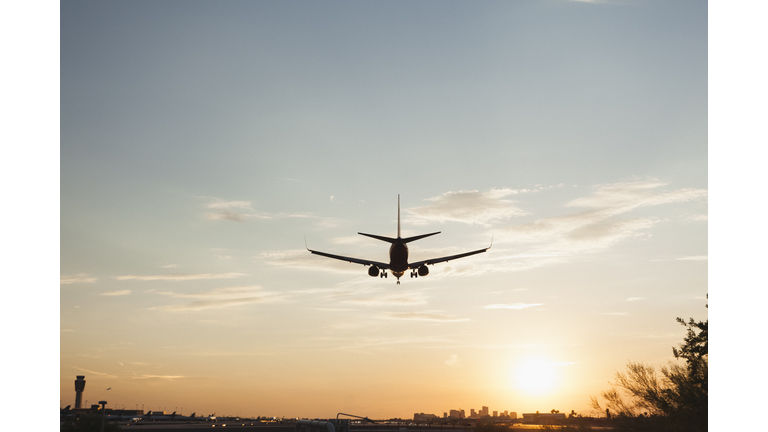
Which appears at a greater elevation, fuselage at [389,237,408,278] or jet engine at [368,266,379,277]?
fuselage at [389,237,408,278]

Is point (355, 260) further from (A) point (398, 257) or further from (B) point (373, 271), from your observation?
(A) point (398, 257)

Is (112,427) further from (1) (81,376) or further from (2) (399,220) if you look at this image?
(2) (399,220)

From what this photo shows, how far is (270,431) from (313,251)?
393ft

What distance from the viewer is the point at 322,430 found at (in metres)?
89.0

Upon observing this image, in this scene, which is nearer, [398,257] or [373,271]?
[398,257]

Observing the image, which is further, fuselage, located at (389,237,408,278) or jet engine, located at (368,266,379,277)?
jet engine, located at (368,266,379,277)

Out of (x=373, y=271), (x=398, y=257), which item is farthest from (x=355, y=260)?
(x=398, y=257)

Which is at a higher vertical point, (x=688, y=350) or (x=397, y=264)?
(x=397, y=264)

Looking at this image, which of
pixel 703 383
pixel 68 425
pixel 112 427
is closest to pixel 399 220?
pixel 703 383

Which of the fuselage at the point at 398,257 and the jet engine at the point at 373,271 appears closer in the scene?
the fuselage at the point at 398,257

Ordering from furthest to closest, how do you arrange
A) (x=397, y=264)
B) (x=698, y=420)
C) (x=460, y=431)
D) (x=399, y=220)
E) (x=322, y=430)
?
1. (x=460, y=431)
2. (x=322, y=430)
3. (x=399, y=220)
4. (x=397, y=264)
5. (x=698, y=420)

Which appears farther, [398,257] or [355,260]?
[355,260]

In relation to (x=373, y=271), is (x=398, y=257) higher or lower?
higher

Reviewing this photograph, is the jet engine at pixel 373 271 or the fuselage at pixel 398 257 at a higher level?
the fuselage at pixel 398 257
